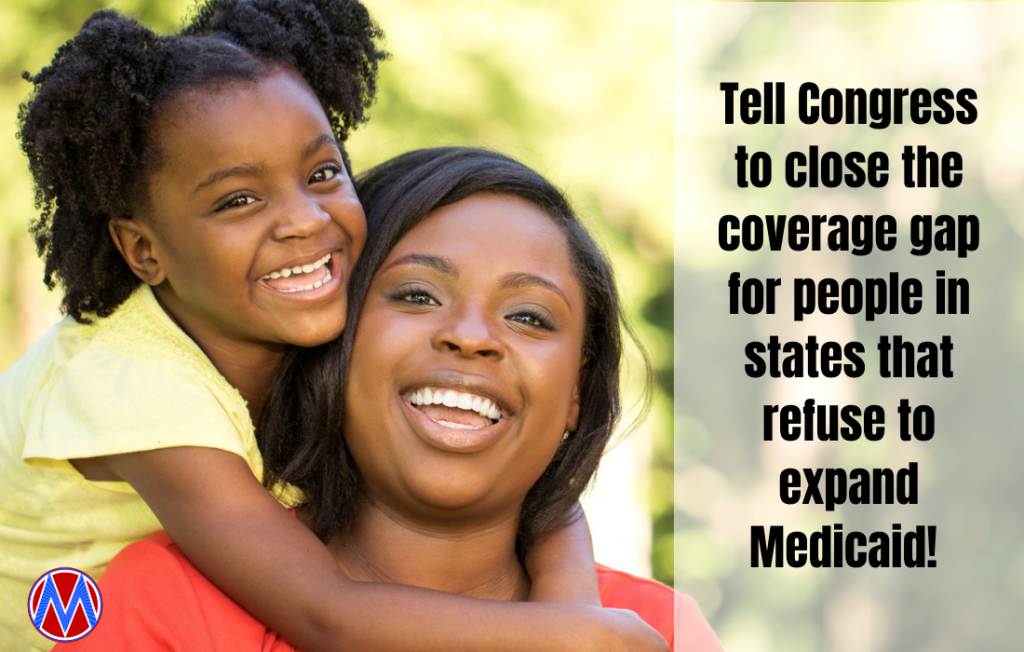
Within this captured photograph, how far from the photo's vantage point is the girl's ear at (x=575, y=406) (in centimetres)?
275

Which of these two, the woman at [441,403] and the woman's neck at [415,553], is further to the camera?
the woman's neck at [415,553]

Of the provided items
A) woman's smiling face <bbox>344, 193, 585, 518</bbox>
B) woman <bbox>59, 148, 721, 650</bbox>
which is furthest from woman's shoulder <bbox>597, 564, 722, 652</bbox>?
woman's smiling face <bbox>344, 193, 585, 518</bbox>

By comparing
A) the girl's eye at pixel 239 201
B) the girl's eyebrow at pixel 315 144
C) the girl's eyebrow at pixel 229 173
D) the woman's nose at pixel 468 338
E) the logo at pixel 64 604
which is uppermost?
the girl's eyebrow at pixel 315 144

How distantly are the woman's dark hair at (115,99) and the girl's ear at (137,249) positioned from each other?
24 mm

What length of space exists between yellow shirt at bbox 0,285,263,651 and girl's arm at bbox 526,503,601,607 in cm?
72

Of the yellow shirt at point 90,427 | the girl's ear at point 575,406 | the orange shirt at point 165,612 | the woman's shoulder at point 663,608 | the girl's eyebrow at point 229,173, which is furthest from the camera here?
the girl's ear at point 575,406

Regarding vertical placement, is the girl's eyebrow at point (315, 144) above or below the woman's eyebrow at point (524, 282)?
above

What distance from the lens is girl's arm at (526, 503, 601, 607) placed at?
2.40 m

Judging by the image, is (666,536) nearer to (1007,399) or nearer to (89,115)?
(1007,399)

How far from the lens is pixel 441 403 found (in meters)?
2.31

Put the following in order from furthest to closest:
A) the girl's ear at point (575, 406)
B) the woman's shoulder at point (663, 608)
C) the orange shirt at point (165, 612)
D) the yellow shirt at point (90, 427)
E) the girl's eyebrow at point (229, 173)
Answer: the girl's ear at point (575, 406), the woman's shoulder at point (663, 608), the girl's eyebrow at point (229, 173), the yellow shirt at point (90, 427), the orange shirt at point (165, 612)

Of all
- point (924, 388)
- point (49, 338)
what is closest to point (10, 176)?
point (49, 338)

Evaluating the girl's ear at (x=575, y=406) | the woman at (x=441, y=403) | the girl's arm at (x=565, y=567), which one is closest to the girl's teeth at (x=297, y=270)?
the woman at (x=441, y=403)

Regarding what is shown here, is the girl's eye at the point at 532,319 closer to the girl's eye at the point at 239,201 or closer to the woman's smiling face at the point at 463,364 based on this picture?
the woman's smiling face at the point at 463,364
